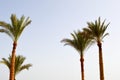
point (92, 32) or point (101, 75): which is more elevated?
point (92, 32)

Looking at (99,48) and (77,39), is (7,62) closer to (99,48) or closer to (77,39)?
(77,39)

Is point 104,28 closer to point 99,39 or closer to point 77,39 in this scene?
point 99,39

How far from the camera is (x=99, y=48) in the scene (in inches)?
1171

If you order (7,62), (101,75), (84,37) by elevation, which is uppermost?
(84,37)

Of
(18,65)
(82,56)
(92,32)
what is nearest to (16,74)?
(18,65)

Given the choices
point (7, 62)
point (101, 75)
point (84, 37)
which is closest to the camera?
point (101, 75)

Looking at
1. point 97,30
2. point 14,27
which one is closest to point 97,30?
point 97,30

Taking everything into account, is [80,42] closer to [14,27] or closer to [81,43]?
[81,43]

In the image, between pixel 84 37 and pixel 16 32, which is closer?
pixel 16 32

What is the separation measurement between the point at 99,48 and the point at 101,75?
3263mm

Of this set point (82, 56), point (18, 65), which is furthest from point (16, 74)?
point (82, 56)

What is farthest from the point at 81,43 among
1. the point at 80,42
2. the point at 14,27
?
the point at 14,27

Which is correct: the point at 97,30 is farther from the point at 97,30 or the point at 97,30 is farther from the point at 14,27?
the point at 14,27

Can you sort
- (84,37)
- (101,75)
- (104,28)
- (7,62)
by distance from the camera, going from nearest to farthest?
(101,75) → (104,28) → (84,37) → (7,62)
